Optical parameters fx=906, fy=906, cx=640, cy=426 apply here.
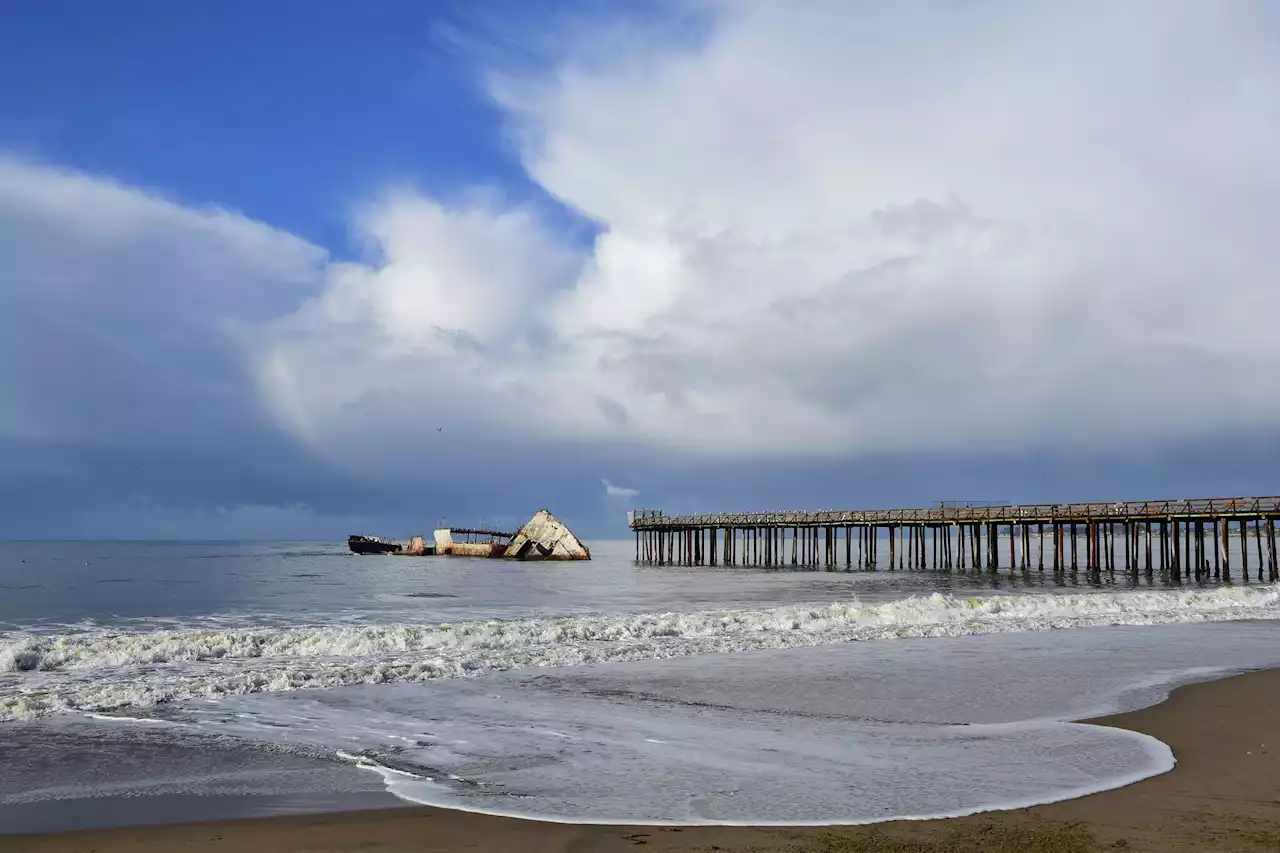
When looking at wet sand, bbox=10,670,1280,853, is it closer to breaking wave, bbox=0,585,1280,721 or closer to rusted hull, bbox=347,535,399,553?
breaking wave, bbox=0,585,1280,721

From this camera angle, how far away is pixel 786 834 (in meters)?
6.92

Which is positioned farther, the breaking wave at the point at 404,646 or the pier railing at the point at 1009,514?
the pier railing at the point at 1009,514

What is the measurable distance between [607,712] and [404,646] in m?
9.25

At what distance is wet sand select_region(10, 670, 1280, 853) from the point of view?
6668 mm

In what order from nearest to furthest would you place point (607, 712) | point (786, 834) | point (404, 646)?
point (786, 834), point (607, 712), point (404, 646)

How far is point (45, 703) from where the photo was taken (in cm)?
1288

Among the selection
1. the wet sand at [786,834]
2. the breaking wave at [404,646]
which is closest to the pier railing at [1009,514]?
the breaking wave at [404,646]

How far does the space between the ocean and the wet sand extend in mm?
366

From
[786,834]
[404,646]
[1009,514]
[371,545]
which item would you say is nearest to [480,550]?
[371,545]

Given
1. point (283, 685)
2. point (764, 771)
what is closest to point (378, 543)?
point (283, 685)

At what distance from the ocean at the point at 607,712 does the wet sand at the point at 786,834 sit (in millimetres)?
366

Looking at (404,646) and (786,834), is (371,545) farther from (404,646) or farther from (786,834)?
(786,834)

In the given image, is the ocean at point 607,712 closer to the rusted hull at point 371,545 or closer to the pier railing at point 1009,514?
the pier railing at point 1009,514

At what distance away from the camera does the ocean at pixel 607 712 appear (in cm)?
823
